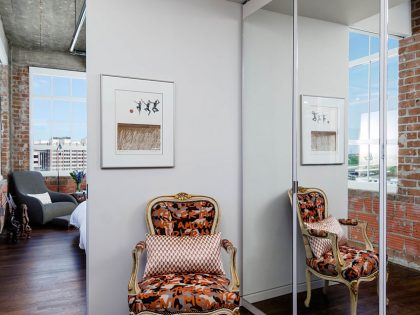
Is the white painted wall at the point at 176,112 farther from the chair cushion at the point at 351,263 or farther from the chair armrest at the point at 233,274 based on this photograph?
the chair cushion at the point at 351,263

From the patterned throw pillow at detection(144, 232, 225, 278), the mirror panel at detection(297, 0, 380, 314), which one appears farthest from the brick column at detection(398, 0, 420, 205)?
the patterned throw pillow at detection(144, 232, 225, 278)

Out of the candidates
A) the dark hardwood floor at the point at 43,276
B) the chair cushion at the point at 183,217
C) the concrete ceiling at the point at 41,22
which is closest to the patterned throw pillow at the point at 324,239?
the chair cushion at the point at 183,217

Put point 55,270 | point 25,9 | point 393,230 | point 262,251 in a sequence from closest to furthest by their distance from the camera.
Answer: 1. point 393,230
2. point 262,251
3. point 55,270
4. point 25,9

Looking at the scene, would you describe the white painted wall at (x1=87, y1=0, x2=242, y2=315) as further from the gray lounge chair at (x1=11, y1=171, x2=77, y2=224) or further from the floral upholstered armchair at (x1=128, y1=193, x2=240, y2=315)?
the gray lounge chair at (x1=11, y1=171, x2=77, y2=224)

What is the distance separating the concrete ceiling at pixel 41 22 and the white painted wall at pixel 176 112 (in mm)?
2634

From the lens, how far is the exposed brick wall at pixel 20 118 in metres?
6.73

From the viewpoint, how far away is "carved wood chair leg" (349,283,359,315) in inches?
78.1

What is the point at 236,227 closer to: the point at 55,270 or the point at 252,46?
the point at 252,46

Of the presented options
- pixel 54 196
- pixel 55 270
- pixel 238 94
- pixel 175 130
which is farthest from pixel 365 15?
pixel 54 196

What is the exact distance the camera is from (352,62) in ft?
6.62

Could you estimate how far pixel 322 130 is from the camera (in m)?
2.31

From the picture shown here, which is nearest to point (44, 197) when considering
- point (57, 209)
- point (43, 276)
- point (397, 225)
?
point (57, 209)

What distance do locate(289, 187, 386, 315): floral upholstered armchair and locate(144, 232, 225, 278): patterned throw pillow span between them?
654 mm

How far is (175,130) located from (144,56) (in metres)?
0.63
